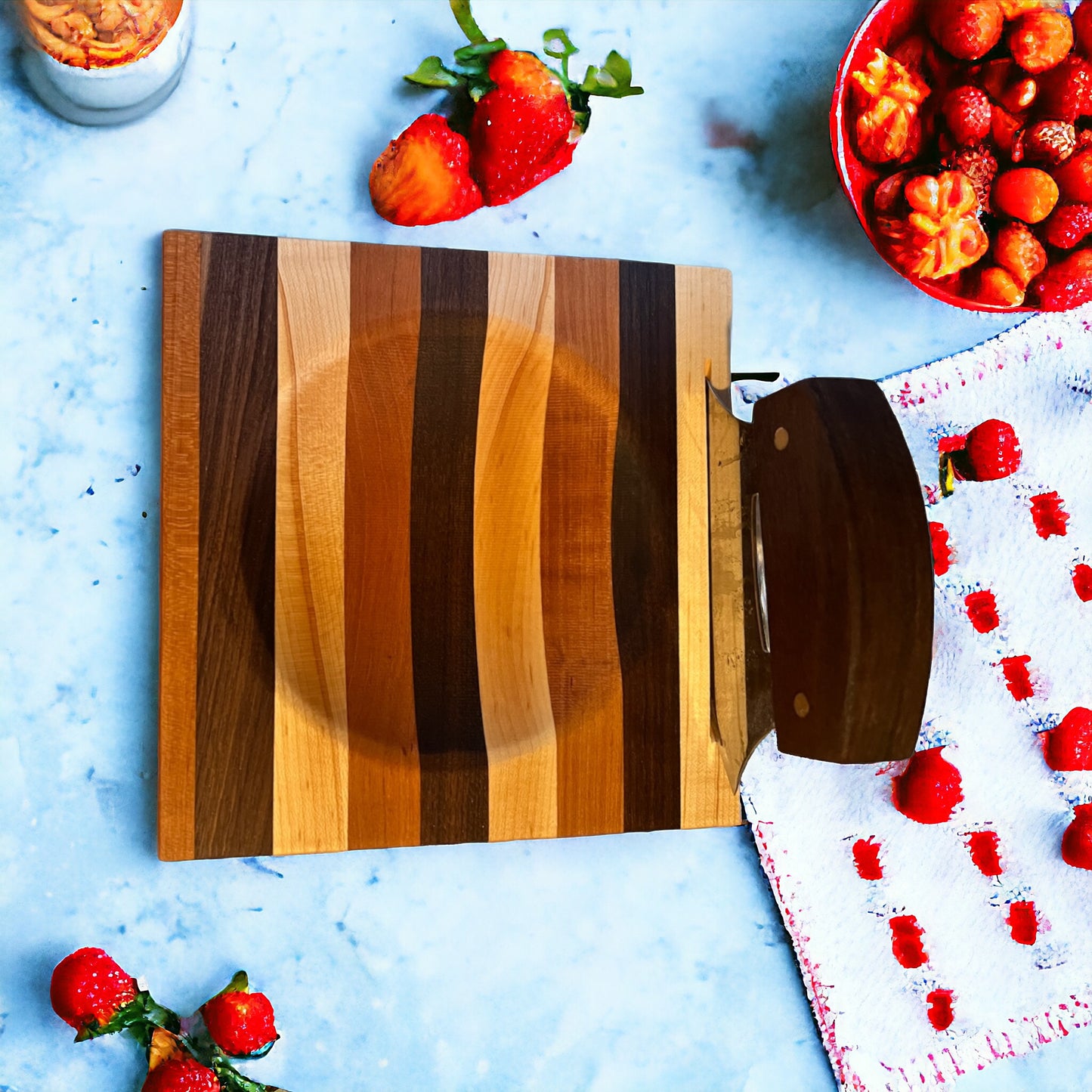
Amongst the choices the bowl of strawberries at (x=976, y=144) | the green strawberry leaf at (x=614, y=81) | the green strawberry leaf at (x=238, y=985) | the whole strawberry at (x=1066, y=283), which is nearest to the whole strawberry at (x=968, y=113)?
the bowl of strawberries at (x=976, y=144)

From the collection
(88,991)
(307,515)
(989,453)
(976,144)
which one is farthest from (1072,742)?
(88,991)

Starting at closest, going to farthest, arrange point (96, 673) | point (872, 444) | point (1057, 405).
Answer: point (872, 444), point (96, 673), point (1057, 405)

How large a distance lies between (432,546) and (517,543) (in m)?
0.06

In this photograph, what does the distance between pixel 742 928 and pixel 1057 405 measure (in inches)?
17.9

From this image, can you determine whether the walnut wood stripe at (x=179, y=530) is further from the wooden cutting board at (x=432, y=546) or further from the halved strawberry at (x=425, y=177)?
the halved strawberry at (x=425, y=177)

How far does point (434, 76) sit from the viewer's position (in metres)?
0.66

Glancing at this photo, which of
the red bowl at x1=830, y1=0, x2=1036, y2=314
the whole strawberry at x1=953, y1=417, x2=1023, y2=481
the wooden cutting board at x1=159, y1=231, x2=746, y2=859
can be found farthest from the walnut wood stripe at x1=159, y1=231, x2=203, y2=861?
the whole strawberry at x1=953, y1=417, x2=1023, y2=481

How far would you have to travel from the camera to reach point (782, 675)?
0.59 metres

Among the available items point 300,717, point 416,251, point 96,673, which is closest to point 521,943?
point 300,717

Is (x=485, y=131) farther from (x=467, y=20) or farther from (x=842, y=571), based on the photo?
(x=842, y=571)

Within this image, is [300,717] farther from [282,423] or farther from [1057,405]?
[1057,405]

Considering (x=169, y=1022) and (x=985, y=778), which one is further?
(x=985, y=778)

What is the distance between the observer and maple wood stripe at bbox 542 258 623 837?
68cm

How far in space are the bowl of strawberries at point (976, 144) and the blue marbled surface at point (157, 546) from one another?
2.5 inches
